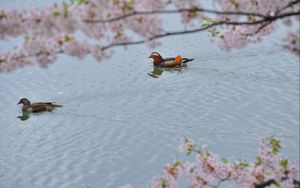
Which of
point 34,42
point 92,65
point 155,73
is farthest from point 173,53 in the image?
point 34,42

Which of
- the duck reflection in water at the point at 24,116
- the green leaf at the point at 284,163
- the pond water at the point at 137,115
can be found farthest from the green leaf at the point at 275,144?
the duck reflection in water at the point at 24,116

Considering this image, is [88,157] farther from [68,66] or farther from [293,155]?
[68,66]

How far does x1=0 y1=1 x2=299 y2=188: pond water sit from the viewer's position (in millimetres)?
9930

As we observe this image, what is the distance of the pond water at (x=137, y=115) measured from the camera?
9.93 meters

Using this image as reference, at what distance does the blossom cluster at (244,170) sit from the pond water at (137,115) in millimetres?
4098

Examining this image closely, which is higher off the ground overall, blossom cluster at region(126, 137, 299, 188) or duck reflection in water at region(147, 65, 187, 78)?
blossom cluster at region(126, 137, 299, 188)

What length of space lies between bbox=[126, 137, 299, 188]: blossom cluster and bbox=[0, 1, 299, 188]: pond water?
161 inches

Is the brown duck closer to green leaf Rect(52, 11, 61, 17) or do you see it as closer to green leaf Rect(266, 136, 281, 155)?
green leaf Rect(266, 136, 281, 155)

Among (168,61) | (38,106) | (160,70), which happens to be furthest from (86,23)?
(160,70)

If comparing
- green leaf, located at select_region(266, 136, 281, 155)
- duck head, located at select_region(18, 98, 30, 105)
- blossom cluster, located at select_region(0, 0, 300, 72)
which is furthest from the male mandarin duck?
blossom cluster, located at select_region(0, 0, 300, 72)

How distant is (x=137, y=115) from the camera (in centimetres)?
1233

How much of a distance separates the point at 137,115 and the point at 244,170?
7.68m

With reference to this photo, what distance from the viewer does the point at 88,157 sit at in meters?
10.5

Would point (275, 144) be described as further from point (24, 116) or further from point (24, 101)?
point (24, 101)
